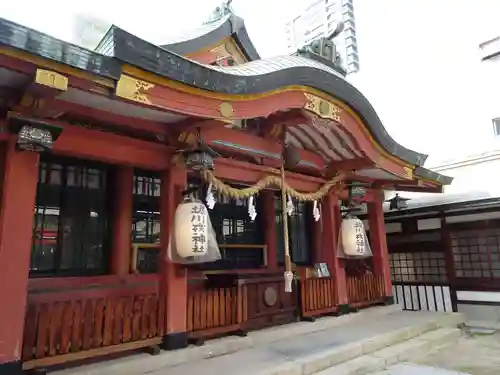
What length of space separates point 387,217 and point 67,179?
8.55 meters

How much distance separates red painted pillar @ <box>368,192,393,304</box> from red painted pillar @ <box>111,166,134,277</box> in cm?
583

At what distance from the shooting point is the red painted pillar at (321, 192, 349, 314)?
749cm

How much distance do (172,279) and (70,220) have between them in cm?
181

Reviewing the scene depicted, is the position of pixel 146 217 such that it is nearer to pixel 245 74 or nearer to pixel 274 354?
pixel 274 354

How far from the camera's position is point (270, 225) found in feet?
26.6

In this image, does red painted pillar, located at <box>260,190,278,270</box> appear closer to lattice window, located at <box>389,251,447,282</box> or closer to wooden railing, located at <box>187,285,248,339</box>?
wooden railing, located at <box>187,285,248,339</box>

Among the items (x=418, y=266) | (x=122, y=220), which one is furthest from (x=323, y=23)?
(x=122, y=220)

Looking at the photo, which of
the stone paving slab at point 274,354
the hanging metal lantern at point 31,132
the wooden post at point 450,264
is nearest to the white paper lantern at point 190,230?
the stone paving slab at point 274,354

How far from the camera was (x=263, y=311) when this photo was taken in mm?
6125

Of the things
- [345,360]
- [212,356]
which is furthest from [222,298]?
[345,360]

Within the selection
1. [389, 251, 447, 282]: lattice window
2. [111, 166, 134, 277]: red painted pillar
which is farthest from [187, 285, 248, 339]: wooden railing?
[389, 251, 447, 282]: lattice window

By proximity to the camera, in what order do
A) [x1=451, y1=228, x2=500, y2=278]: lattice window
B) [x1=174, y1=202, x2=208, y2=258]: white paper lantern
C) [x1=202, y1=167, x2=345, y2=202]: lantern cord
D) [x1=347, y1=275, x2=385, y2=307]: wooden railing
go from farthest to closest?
1. [x1=451, y1=228, x2=500, y2=278]: lattice window
2. [x1=347, y1=275, x2=385, y2=307]: wooden railing
3. [x1=202, y1=167, x2=345, y2=202]: lantern cord
4. [x1=174, y1=202, x2=208, y2=258]: white paper lantern

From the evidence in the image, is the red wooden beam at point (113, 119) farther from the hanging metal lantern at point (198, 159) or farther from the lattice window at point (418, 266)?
the lattice window at point (418, 266)

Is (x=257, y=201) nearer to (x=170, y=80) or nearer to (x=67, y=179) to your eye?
(x=67, y=179)
